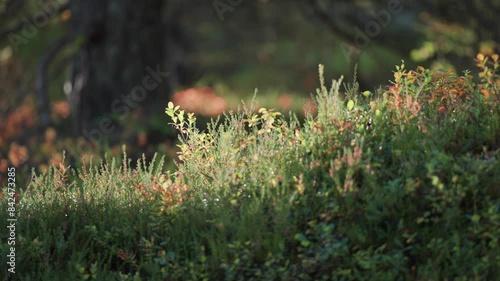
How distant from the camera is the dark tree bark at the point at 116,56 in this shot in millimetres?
11477

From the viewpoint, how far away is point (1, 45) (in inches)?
532

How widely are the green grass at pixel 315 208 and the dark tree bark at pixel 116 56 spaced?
5862 mm

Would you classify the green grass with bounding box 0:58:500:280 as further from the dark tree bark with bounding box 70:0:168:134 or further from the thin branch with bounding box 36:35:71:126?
the thin branch with bounding box 36:35:71:126

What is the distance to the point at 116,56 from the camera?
11492mm

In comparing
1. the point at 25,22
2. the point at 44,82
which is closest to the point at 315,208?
the point at 44,82

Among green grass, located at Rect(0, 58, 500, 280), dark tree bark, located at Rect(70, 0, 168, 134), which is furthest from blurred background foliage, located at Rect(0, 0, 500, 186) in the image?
green grass, located at Rect(0, 58, 500, 280)

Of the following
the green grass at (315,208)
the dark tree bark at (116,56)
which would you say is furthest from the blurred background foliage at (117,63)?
the green grass at (315,208)

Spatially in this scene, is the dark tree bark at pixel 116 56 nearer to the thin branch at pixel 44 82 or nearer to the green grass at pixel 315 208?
the thin branch at pixel 44 82

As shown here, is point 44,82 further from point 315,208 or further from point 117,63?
point 315,208

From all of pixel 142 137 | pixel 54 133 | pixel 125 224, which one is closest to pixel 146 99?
pixel 142 137

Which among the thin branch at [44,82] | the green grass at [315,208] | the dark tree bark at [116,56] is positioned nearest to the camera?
the green grass at [315,208]

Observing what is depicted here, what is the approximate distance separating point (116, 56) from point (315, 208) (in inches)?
288

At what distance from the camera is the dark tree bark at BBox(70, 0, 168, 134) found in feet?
37.7

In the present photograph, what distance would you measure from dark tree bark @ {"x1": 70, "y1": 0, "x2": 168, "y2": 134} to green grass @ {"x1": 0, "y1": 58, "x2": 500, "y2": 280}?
231 inches
